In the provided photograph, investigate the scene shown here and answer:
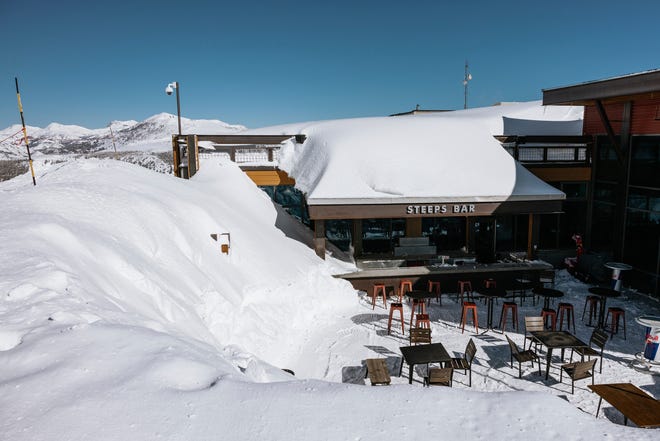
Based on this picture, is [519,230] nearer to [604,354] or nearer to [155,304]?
[604,354]

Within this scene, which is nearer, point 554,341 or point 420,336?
point 554,341

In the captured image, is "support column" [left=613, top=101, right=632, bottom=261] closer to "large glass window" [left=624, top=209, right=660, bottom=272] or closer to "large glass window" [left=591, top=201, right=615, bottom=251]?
"large glass window" [left=624, top=209, right=660, bottom=272]

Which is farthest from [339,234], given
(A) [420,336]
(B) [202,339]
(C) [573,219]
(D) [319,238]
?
(B) [202,339]

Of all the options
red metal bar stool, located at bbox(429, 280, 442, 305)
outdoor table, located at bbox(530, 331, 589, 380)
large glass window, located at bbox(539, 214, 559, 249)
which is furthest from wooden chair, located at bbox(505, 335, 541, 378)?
large glass window, located at bbox(539, 214, 559, 249)

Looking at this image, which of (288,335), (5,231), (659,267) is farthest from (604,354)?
(5,231)

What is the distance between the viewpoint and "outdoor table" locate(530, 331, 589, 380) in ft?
28.7

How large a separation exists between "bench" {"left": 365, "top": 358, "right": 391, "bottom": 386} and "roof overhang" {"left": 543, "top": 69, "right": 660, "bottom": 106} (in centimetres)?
1181

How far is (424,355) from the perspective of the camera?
27.7ft

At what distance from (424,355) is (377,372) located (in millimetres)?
1008

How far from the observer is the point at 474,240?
59.6ft

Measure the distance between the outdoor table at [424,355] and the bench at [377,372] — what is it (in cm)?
47

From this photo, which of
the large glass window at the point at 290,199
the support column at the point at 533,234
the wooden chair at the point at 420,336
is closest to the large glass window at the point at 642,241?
the support column at the point at 533,234

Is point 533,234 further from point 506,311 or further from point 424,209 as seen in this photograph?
point 506,311

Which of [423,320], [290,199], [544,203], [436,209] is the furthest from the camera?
[290,199]
